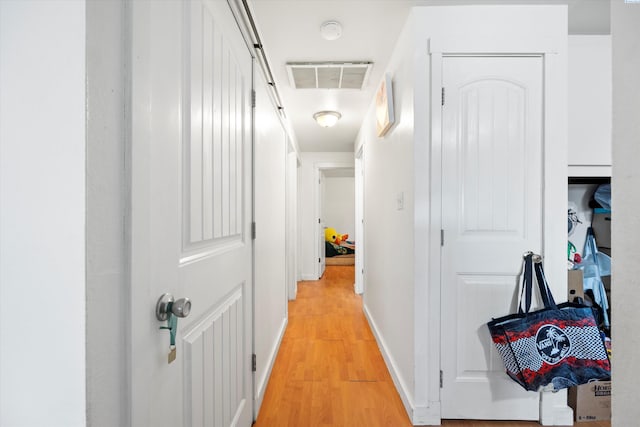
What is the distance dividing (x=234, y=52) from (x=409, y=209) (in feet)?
3.92

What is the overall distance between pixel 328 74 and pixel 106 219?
2188 mm

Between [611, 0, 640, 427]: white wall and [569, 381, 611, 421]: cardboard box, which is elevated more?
[611, 0, 640, 427]: white wall

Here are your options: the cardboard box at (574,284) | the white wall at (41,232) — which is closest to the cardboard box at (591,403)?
the cardboard box at (574,284)

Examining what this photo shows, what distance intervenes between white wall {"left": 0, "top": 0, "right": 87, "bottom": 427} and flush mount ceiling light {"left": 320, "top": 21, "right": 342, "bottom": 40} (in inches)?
62.1

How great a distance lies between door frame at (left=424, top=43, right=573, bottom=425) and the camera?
1.55 metres

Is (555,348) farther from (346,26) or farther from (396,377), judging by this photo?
(346,26)

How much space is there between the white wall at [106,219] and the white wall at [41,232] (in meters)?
0.02

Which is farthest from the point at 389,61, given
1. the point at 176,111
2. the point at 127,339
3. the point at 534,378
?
the point at 127,339

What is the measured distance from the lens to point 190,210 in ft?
2.78

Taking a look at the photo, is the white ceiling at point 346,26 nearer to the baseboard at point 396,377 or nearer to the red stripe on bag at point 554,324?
→ the red stripe on bag at point 554,324

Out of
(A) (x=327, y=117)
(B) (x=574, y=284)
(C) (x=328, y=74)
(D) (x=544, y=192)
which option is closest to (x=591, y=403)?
(B) (x=574, y=284)

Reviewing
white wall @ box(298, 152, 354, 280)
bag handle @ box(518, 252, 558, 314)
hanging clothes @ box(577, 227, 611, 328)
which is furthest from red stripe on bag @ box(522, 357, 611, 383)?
white wall @ box(298, 152, 354, 280)

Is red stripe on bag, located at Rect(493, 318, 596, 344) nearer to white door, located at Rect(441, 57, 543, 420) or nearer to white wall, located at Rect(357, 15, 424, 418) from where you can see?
white door, located at Rect(441, 57, 543, 420)

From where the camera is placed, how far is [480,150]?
1576mm
